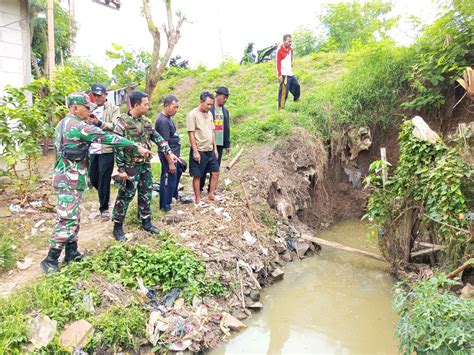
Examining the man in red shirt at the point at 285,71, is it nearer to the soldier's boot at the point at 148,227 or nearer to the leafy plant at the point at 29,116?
the leafy plant at the point at 29,116

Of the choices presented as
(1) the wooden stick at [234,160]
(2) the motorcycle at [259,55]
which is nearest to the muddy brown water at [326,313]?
(1) the wooden stick at [234,160]

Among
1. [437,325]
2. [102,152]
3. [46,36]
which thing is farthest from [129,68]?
[437,325]

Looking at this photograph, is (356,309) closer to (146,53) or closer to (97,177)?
(97,177)

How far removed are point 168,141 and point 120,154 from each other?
1139mm

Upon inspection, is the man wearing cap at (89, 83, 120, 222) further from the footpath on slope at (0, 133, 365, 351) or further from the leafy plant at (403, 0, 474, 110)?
the leafy plant at (403, 0, 474, 110)

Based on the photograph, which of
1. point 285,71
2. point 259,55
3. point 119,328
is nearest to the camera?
point 119,328

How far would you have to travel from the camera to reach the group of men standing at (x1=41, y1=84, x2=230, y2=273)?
379 centimetres

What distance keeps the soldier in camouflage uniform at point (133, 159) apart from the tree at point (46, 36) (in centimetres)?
1061

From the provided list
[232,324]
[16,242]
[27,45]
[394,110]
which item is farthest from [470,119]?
[27,45]

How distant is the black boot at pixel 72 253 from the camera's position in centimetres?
405

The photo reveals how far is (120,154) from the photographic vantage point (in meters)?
4.45

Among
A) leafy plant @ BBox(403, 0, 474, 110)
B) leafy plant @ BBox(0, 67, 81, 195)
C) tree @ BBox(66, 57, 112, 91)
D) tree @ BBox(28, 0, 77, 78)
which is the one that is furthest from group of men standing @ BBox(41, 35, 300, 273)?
tree @ BBox(66, 57, 112, 91)

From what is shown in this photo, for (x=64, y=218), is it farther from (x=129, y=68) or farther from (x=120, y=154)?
(x=129, y=68)

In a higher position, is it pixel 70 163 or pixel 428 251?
pixel 70 163
